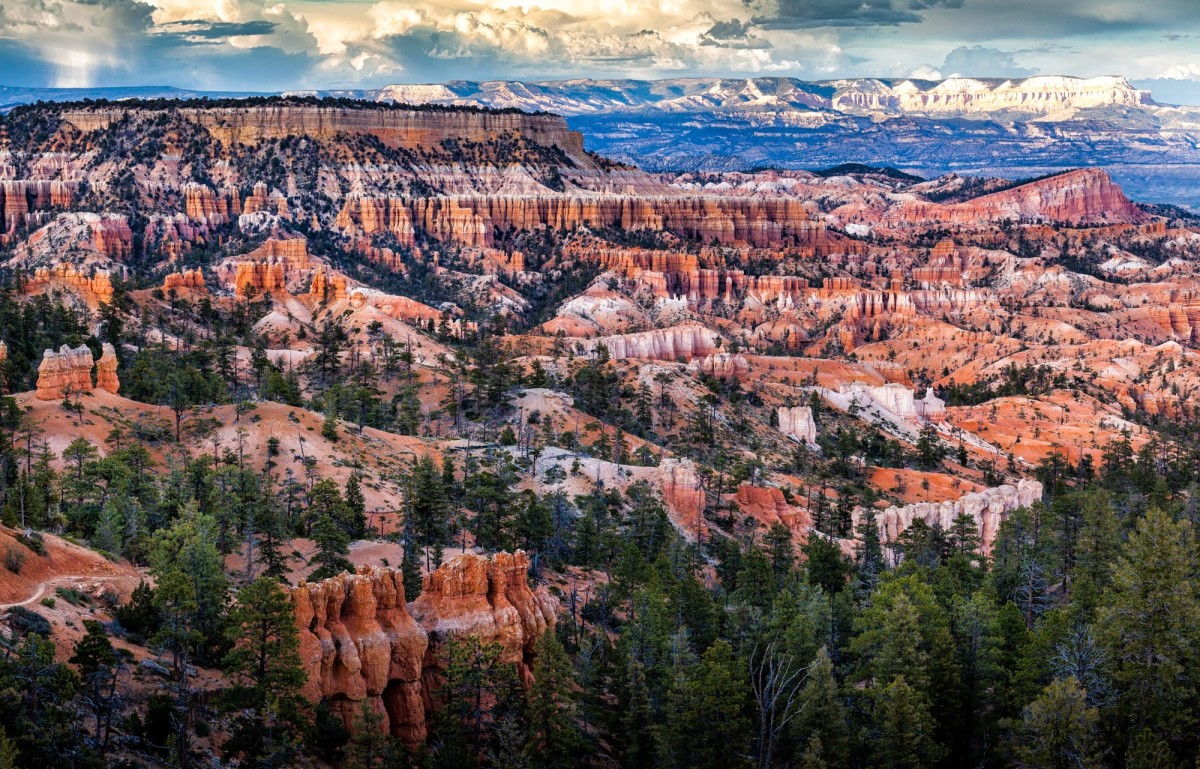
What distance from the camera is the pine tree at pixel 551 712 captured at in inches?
1754

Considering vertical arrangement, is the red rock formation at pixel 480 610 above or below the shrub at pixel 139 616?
below

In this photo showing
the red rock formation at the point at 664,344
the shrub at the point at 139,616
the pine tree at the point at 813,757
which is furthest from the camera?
the red rock formation at the point at 664,344

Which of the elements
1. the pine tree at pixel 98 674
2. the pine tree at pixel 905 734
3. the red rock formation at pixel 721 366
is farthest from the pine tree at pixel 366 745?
the red rock formation at pixel 721 366

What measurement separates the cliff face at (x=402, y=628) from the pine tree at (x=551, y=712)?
6.03ft

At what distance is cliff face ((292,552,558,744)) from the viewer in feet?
144

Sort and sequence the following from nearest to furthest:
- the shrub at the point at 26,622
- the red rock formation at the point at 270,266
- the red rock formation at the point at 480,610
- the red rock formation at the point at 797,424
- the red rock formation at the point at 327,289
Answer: the shrub at the point at 26,622 < the red rock formation at the point at 480,610 < the red rock formation at the point at 797,424 < the red rock formation at the point at 327,289 < the red rock formation at the point at 270,266

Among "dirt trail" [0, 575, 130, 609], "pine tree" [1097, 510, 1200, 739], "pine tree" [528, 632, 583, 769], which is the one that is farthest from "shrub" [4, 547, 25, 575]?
"pine tree" [1097, 510, 1200, 739]

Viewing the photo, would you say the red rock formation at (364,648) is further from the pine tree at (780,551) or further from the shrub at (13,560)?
the pine tree at (780,551)

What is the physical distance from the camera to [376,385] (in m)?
110

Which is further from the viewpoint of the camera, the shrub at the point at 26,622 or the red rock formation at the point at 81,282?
the red rock formation at the point at 81,282

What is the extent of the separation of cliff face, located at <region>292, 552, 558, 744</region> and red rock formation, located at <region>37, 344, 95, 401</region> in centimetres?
3693

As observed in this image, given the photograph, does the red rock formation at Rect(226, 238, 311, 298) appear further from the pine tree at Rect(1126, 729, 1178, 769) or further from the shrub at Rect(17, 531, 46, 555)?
the pine tree at Rect(1126, 729, 1178, 769)

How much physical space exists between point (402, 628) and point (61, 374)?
39265mm

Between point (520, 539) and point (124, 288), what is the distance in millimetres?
80042
